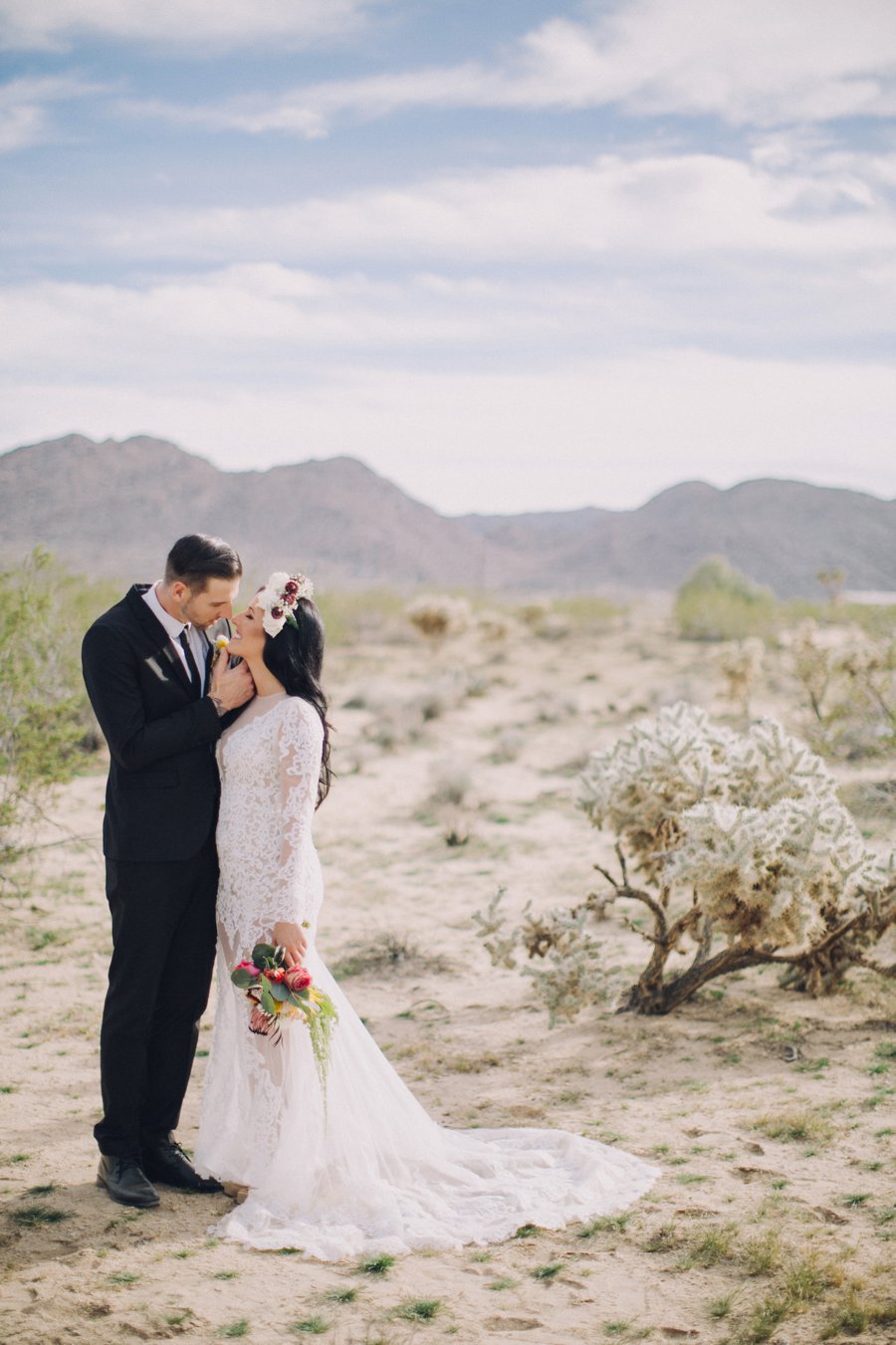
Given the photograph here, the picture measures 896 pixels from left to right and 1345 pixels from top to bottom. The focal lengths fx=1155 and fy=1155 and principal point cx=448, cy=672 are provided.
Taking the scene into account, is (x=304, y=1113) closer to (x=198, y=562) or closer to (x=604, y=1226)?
(x=604, y=1226)

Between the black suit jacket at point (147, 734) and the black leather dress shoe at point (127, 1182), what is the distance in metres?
1.15

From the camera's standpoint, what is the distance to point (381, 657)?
25.9m

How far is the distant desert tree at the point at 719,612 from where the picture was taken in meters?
30.0

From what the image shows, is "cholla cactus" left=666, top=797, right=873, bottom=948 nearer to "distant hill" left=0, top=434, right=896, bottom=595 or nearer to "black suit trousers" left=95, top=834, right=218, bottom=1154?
"black suit trousers" left=95, top=834, right=218, bottom=1154

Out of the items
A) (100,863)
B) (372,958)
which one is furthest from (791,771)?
(100,863)

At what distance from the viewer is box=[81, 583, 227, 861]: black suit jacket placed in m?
4.07

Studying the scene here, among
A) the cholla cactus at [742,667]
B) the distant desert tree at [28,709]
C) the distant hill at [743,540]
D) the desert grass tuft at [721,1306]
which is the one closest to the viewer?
the desert grass tuft at [721,1306]

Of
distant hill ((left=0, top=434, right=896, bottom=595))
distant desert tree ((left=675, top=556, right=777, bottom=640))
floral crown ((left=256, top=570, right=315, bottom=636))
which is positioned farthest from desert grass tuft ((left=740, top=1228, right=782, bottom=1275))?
distant hill ((left=0, top=434, right=896, bottom=595))

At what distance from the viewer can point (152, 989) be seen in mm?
4211

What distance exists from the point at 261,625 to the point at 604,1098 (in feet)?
9.18

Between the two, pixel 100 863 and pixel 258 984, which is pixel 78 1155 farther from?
pixel 100 863

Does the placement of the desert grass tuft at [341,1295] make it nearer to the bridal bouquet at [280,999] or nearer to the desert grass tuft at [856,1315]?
the bridal bouquet at [280,999]

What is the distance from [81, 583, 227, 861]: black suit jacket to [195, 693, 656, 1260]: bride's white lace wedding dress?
159 mm

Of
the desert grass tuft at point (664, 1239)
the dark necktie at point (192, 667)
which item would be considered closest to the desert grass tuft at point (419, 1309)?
the desert grass tuft at point (664, 1239)
